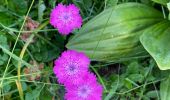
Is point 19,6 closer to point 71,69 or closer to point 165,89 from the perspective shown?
point 71,69

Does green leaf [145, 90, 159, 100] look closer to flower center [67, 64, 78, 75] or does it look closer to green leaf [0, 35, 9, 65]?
flower center [67, 64, 78, 75]

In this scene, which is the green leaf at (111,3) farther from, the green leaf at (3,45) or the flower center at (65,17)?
the green leaf at (3,45)

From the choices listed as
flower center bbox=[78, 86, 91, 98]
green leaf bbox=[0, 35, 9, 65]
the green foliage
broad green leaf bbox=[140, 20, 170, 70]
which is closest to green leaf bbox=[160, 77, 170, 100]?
the green foliage

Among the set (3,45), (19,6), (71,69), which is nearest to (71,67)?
(71,69)

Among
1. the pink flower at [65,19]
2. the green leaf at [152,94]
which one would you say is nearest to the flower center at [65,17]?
the pink flower at [65,19]

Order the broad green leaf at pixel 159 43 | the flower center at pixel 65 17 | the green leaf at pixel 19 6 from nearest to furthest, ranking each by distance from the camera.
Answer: the broad green leaf at pixel 159 43
the flower center at pixel 65 17
the green leaf at pixel 19 6
